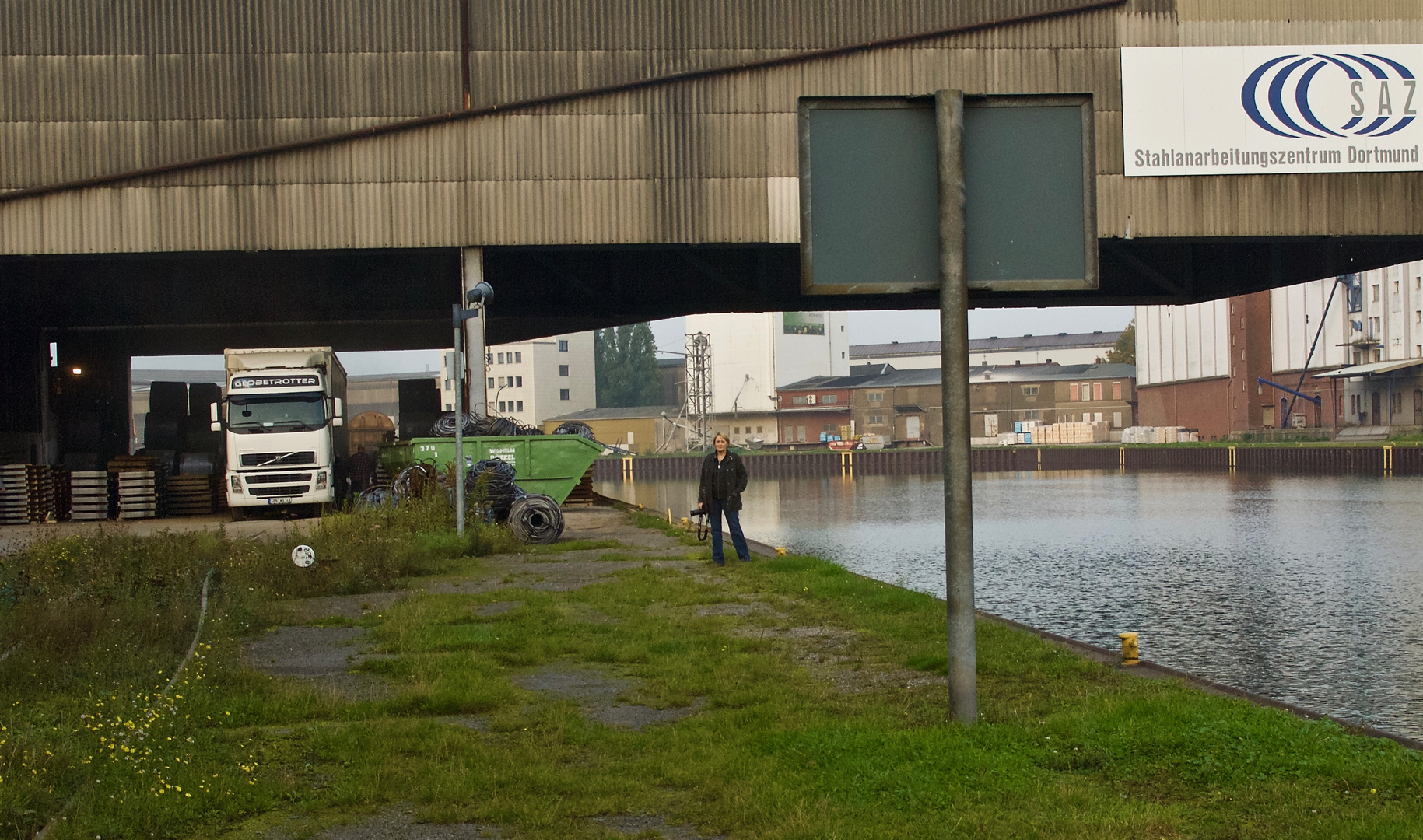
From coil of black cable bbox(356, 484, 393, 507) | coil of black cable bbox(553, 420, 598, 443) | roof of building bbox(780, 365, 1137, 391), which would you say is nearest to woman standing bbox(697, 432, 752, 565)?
coil of black cable bbox(356, 484, 393, 507)

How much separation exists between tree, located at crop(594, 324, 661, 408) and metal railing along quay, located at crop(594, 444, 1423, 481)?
247 feet

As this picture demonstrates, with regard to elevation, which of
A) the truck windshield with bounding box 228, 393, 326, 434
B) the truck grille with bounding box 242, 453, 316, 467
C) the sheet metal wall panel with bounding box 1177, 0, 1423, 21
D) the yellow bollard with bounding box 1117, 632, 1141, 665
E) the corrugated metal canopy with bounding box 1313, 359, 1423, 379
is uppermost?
the sheet metal wall panel with bounding box 1177, 0, 1423, 21

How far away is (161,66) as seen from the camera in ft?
84.2

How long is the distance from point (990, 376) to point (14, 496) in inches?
4102

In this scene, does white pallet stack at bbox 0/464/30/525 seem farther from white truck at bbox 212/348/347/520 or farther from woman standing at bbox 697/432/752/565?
woman standing at bbox 697/432/752/565

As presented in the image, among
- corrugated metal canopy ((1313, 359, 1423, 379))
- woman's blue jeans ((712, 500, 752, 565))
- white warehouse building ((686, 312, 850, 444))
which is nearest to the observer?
woman's blue jeans ((712, 500, 752, 565))

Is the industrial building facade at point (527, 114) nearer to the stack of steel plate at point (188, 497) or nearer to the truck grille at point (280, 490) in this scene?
the truck grille at point (280, 490)

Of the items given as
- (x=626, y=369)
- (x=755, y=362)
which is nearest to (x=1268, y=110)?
(x=755, y=362)

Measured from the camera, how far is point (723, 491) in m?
17.5

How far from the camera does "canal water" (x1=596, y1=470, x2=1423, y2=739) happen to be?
38.3ft

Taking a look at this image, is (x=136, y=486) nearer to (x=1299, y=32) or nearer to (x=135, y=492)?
(x=135, y=492)

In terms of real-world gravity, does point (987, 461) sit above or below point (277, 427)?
below

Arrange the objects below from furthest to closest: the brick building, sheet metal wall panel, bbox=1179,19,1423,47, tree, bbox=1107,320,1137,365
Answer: tree, bbox=1107,320,1137,365, the brick building, sheet metal wall panel, bbox=1179,19,1423,47

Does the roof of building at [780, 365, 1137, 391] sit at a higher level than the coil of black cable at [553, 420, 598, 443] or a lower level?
higher
